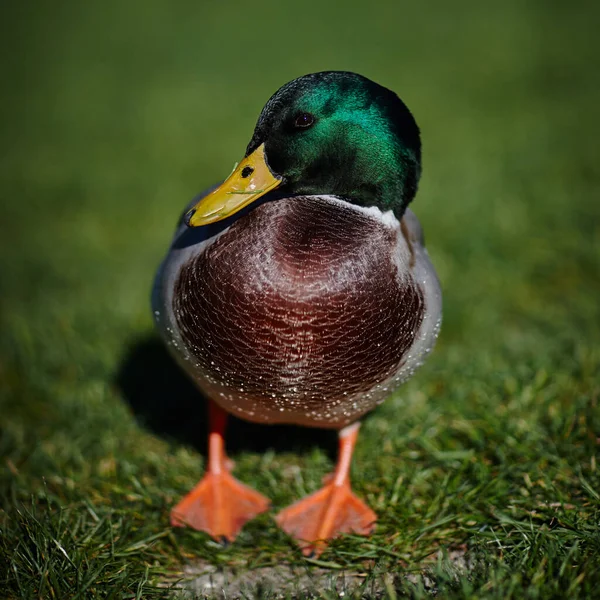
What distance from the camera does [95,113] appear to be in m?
8.08

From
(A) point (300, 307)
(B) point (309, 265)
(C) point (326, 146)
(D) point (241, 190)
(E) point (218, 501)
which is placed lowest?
(E) point (218, 501)

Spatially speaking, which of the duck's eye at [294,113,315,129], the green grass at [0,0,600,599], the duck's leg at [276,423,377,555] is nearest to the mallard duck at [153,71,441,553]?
the duck's eye at [294,113,315,129]

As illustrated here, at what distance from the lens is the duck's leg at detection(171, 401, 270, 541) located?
8.32 feet

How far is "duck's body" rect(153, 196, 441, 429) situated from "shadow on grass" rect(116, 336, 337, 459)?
2.52 feet

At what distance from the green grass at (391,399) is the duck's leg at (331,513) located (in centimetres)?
6

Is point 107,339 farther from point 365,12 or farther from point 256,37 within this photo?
point 365,12

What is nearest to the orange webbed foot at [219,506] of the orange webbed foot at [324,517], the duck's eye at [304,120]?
the orange webbed foot at [324,517]

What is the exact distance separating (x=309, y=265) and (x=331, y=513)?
953 millimetres

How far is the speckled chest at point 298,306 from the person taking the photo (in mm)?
2043

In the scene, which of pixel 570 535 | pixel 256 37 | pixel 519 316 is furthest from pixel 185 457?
pixel 256 37

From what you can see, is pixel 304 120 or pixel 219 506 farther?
pixel 219 506

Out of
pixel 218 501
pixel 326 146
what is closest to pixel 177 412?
pixel 218 501

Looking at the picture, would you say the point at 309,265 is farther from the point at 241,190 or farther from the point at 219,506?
the point at 219,506

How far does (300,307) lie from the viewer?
203cm
